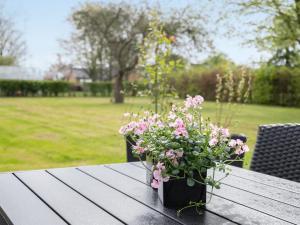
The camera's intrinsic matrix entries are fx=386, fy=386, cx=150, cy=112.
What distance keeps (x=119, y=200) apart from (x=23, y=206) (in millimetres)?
311

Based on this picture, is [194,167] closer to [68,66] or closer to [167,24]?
[167,24]

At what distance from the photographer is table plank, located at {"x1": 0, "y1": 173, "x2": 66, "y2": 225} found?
44.2 inches

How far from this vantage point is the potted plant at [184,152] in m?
1.20

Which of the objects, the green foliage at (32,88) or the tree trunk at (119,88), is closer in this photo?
the tree trunk at (119,88)

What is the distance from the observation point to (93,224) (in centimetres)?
109

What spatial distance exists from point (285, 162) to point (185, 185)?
1027 mm

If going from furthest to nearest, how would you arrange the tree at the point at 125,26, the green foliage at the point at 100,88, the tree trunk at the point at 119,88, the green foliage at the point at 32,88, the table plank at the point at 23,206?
the green foliage at the point at 100,88, the green foliage at the point at 32,88, the tree trunk at the point at 119,88, the tree at the point at 125,26, the table plank at the point at 23,206

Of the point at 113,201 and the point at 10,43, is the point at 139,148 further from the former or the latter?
the point at 10,43

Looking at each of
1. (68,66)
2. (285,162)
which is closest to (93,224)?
(285,162)

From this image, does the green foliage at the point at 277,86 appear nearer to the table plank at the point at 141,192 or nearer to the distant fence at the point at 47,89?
the distant fence at the point at 47,89

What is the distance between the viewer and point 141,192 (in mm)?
1411

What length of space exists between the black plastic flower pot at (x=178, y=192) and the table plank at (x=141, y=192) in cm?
3

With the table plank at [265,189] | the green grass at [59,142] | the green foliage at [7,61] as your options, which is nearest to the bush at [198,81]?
the green grass at [59,142]

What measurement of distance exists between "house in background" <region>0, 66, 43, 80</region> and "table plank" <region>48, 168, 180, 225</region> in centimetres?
2033
